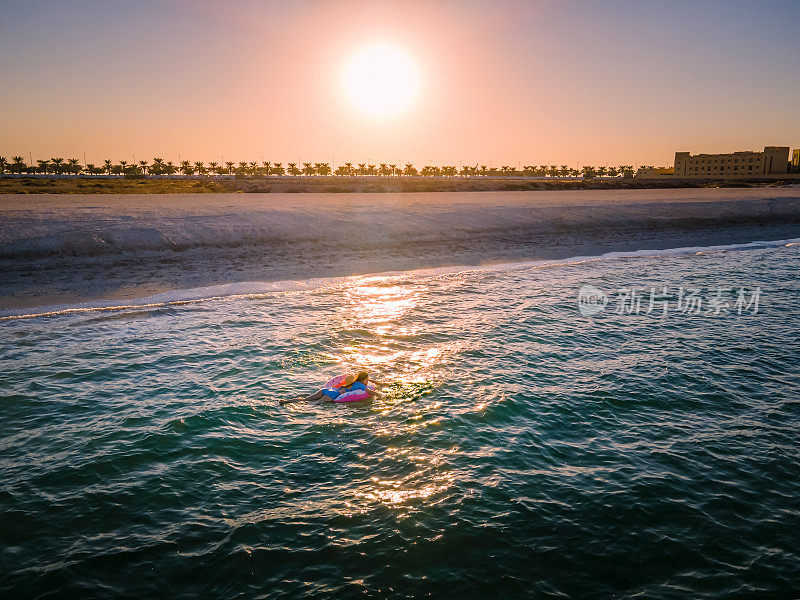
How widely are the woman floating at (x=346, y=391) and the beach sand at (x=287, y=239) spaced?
12.1m

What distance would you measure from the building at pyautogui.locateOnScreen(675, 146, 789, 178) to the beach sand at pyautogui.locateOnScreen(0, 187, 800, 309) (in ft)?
469

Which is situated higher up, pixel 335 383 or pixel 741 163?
pixel 741 163

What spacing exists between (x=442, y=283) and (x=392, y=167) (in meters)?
128

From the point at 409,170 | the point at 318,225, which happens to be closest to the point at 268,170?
the point at 409,170

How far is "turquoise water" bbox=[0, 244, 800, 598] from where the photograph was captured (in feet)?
20.3

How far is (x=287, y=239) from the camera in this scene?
92.3 feet

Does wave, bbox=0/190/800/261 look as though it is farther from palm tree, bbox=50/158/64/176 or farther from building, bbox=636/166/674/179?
building, bbox=636/166/674/179

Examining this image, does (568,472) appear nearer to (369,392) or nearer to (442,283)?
(369,392)

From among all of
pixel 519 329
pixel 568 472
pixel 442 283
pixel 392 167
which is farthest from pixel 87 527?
pixel 392 167

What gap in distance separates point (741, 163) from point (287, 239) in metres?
Answer: 180

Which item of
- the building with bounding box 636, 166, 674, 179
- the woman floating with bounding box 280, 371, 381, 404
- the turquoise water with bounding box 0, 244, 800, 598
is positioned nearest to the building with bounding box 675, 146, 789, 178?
the building with bounding box 636, 166, 674, 179

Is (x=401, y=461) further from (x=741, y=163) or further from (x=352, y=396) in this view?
(x=741, y=163)

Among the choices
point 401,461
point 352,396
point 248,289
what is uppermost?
point 248,289

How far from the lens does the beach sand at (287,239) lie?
68.5 ft
